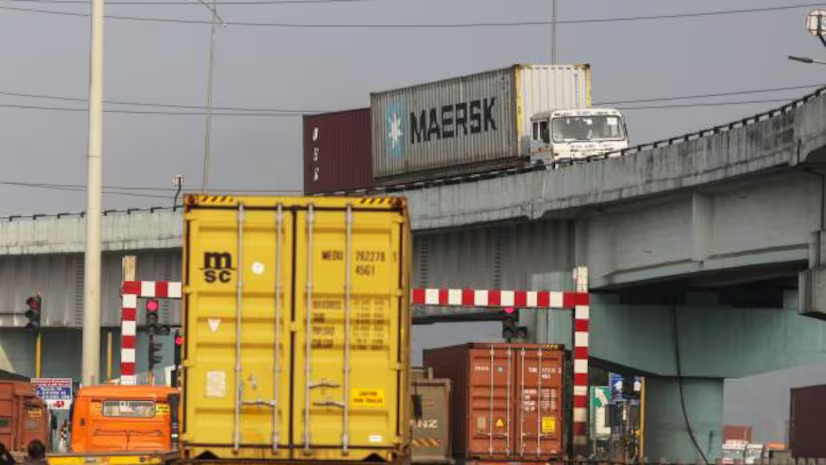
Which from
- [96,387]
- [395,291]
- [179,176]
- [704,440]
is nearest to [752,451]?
[179,176]

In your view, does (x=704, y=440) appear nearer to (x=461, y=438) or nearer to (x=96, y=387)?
(x=461, y=438)

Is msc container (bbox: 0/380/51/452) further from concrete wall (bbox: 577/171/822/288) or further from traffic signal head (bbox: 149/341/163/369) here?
concrete wall (bbox: 577/171/822/288)

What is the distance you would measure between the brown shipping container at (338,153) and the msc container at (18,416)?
21328 millimetres

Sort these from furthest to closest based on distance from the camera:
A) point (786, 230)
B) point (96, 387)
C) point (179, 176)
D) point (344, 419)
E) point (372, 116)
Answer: point (179, 176) < point (372, 116) < point (786, 230) < point (96, 387) < point (344, 419)

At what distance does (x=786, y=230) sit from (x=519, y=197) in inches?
465

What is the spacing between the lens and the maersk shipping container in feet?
186

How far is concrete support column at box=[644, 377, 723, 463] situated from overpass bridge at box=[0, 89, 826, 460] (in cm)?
4

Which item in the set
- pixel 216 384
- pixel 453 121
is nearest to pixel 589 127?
pixel 453 121

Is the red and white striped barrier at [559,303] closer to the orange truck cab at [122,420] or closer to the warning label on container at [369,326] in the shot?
the orange truck cab at [122,420]

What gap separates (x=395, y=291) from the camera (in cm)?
1942

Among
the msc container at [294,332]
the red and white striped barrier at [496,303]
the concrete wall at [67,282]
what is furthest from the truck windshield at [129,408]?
the concrete wall at [67,282]

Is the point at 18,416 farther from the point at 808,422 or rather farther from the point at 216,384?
the point at 216,384

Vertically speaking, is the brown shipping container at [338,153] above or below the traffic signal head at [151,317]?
above

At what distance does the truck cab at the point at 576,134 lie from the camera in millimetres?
53594
